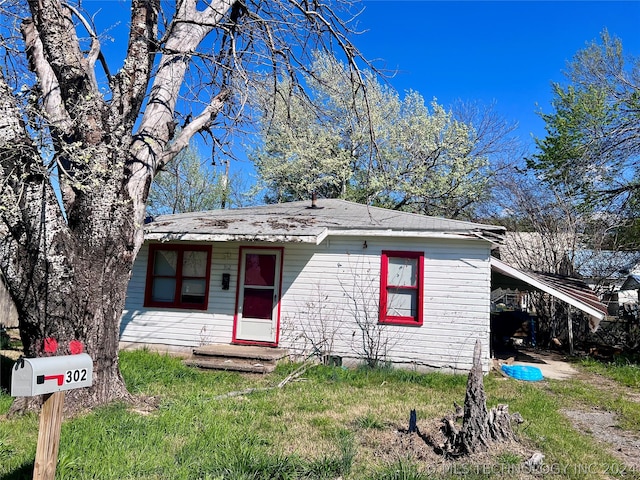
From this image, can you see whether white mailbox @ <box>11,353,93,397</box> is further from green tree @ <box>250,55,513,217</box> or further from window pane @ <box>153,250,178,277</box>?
green tree @ <box>250,55,513,217</box>

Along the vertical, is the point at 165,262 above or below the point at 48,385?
above

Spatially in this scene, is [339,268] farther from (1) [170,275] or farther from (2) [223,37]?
(2) [223,37]

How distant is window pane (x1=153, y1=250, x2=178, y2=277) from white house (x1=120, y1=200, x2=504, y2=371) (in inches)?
→ 0.9

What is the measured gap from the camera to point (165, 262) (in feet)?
35.4

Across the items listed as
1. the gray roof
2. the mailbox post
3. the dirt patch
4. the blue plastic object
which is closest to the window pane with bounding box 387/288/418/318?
the gray roof

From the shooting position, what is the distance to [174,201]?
2428 centimetres

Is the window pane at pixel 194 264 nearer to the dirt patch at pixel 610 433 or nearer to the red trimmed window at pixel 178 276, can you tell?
the red trimmed window at pixel 178 276

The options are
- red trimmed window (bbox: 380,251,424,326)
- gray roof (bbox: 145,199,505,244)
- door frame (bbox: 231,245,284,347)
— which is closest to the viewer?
gray roof (bbox: 145,199,505,244)

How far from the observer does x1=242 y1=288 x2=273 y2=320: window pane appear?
10141 mm

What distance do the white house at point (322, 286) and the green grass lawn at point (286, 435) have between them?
1749 millimetres

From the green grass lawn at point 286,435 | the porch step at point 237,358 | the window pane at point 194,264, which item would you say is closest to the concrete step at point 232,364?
the porch step at point 237,358

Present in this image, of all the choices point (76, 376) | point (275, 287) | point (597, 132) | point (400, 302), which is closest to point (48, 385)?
point (76, 376)

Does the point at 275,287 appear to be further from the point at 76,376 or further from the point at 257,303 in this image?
the point at 76,376

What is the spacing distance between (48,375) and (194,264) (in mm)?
8107
